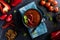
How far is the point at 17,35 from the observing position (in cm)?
114

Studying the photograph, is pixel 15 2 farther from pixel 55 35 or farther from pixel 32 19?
pixel 55 35

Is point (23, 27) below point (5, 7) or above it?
below

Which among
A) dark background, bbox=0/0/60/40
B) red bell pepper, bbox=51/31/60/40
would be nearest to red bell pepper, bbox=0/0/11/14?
dark background, bbox=0/0/60/40

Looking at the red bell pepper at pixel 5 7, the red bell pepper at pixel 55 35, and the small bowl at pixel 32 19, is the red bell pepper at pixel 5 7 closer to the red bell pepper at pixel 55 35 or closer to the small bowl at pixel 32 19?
the small bowl at pixel 32 19

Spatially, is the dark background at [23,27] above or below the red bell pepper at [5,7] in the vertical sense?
below

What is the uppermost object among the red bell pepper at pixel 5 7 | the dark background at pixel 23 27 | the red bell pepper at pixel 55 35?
the red bell pepper at pixel 5 7

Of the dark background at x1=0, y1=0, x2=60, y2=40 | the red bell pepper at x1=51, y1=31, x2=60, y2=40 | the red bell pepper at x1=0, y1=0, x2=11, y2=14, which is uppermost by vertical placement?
the red bell pepper at x1=0, y1=0, x2=11, y2=14

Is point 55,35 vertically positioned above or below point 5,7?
below

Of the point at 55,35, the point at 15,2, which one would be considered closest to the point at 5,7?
the point at 15,2

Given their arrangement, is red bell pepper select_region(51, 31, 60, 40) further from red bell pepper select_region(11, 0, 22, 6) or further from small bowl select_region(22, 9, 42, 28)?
red bell pepper select_region(11, 0, 22, 6)

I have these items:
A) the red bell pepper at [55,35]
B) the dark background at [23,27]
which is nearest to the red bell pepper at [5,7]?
the dark background at [23,27]

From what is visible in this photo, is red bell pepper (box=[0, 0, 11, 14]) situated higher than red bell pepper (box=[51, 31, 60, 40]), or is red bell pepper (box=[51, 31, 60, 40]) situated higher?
red bell pepper (box=[0, 0, 11, 14])

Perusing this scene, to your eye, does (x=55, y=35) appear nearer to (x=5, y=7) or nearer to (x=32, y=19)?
(x=32, y=19)

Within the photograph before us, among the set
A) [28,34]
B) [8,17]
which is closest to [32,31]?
[28,34]
